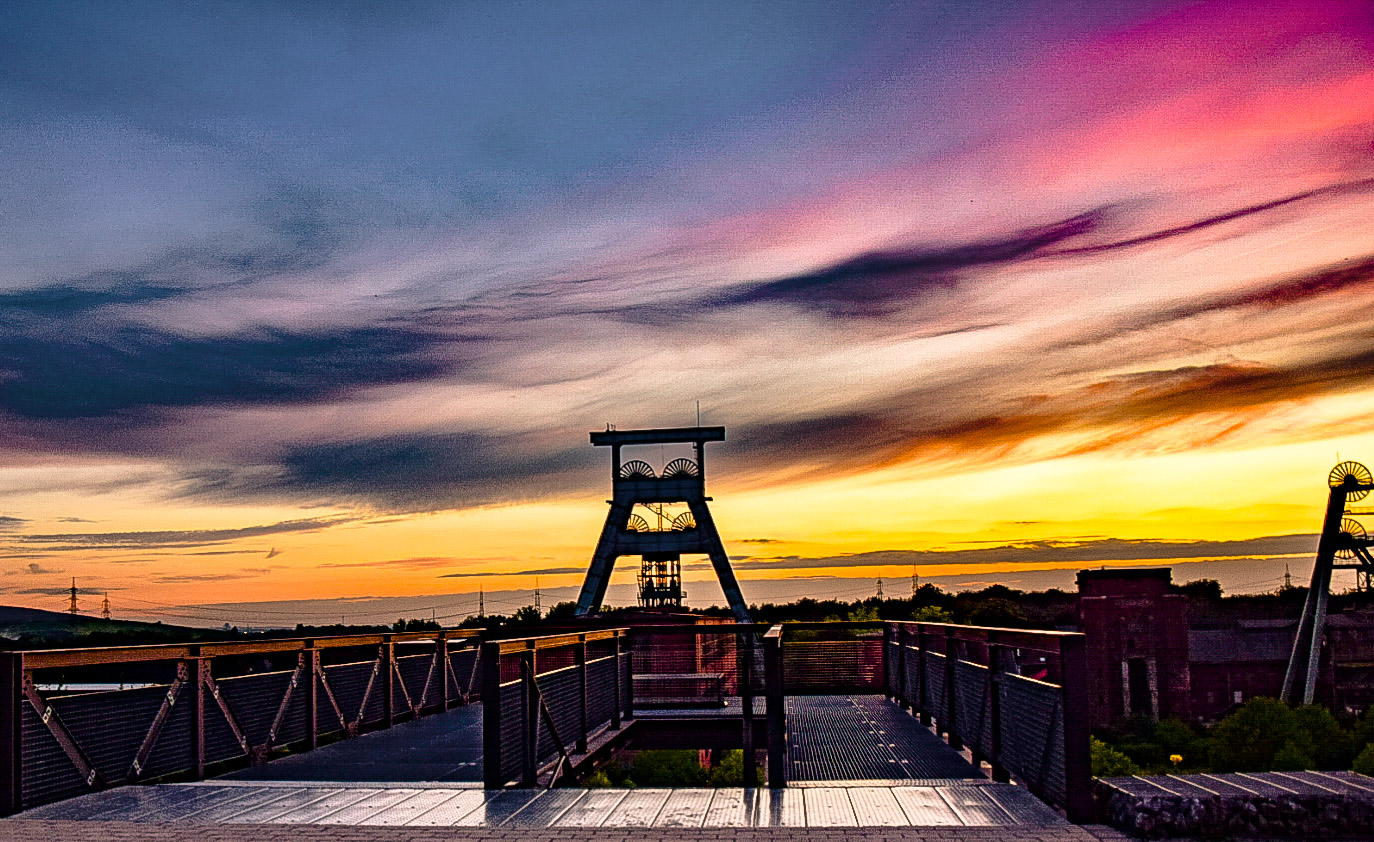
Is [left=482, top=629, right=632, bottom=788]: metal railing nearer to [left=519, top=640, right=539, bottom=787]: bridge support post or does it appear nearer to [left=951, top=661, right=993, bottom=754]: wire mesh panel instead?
[left=519, top=640, right=539, bottom=787]: bridge support post

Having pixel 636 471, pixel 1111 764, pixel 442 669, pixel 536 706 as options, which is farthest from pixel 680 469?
pixel 536 706

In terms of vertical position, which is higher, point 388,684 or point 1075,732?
point 1075,732

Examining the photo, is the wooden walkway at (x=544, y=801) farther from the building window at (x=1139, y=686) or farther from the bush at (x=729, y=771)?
the building window at (x=1139, y=686)

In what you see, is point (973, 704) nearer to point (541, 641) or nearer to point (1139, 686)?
point (541, 641)

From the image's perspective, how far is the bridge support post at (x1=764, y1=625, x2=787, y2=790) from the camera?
30.7ft

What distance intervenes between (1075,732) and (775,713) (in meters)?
2.64

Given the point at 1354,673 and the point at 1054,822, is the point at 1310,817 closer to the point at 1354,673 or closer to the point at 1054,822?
the point at 1054,822

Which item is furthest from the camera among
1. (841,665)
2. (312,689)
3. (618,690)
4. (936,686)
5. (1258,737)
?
(1258,737)

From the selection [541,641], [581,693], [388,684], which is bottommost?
[388,684]

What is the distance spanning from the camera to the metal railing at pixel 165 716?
8711 mm

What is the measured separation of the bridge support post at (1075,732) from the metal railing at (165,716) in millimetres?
7029

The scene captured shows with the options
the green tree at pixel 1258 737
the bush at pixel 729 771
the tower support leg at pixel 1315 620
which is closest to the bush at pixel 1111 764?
the green tree at pixel 1258 737

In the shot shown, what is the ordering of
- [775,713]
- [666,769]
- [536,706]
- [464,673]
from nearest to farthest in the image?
[775,713], [536,706], [666,769], [464,673]

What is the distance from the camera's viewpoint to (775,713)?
947 cm
